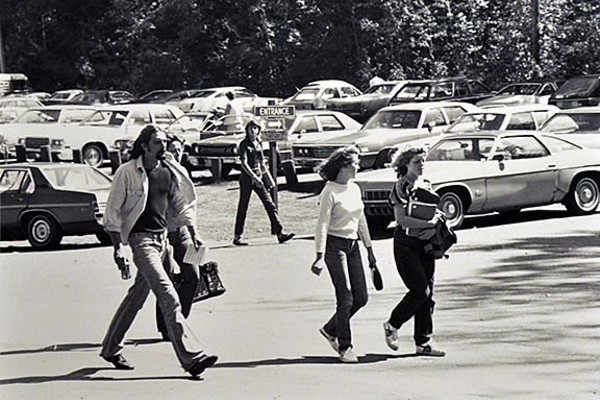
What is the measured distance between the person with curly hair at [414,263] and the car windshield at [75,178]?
10.6 meters

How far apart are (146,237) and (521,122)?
16.3m

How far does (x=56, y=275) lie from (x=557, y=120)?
11636 millimetres

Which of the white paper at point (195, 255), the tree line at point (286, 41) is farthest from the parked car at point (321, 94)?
the white paper at point (195, 255)

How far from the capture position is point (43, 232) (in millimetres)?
19703

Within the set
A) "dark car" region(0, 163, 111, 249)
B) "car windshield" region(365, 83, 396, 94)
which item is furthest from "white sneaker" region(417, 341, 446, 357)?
"car windshield" region(365, 83, 396, 94)

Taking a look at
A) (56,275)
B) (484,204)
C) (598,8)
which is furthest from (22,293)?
(598,8)

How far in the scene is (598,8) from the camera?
46.8 metres

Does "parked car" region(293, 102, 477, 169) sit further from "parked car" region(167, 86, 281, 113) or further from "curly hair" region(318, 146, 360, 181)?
"parked car" region(167, 86, 281, 113)

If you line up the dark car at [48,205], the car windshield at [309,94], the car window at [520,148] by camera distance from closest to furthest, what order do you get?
the car window at [520,148]
the dark car at [48,205]
the car windshield at [309,94]

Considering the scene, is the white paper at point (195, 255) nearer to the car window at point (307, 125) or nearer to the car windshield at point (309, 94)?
the car window at point (307, 125)

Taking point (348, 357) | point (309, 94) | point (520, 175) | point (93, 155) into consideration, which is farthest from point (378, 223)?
point (309, 94)

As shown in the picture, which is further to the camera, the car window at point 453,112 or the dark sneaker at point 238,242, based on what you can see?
the car window at point 453,112

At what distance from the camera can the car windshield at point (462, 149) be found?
1928 centimetres

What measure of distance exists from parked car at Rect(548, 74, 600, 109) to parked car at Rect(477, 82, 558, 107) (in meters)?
0.66
